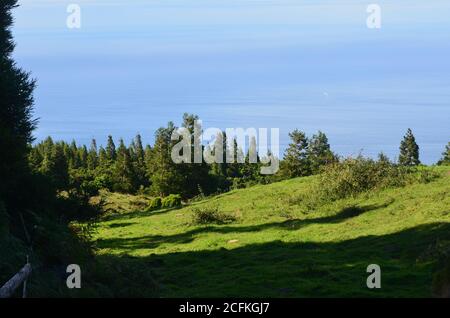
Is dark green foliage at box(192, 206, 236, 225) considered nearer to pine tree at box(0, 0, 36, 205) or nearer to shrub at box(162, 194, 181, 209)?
pine tree at box(0, 0, 36, 205)

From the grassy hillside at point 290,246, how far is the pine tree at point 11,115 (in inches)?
204

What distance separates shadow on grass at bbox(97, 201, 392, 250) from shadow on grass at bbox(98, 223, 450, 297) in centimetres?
557

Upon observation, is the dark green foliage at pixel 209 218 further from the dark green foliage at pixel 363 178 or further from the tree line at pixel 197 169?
the tree line at pixel 197 169

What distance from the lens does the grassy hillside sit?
21.6m

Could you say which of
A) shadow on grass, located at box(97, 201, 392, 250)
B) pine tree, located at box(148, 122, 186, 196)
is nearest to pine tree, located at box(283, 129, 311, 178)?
pine tree, located at box(148, 122, 186, 196)

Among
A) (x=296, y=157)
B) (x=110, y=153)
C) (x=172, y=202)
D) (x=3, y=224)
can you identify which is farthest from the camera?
(x=110, y=153)

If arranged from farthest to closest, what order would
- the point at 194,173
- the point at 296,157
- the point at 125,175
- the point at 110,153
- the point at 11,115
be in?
the point at 110,153 < the point at 125,175 < the point at 296,157 < the point at 194,173 < the point at 11,115

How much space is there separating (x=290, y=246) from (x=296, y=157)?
69.5 m

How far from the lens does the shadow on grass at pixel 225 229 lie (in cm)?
3766

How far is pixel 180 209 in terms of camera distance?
55.4 metres

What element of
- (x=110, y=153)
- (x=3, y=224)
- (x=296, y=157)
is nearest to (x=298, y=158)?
(x=296, y=157)

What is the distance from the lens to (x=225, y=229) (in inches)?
1563

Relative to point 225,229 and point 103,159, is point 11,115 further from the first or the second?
point 103,159
